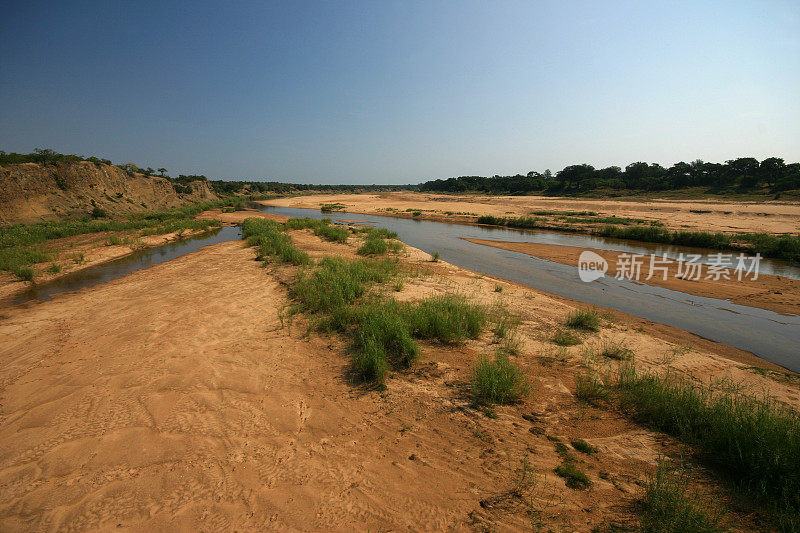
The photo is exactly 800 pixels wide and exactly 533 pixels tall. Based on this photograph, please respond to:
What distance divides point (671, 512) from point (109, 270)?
18.0m

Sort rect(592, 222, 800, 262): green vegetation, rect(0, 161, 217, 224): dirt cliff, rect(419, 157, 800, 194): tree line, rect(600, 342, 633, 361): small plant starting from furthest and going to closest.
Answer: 1. rect(419, 157, 800, 194): tree line
2. rect(0, 161, 217, 224): dirt cliff
3. rect(592, 222, 800, 262): green vegetation
4. rect(600, 342, 633, 361): small plant

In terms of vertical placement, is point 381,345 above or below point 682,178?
below

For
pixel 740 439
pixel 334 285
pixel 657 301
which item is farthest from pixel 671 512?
pixel 657 301

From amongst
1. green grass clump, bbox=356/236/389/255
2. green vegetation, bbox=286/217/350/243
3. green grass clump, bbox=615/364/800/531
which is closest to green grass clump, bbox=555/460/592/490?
green grass clump, bbox=615/364/800/531

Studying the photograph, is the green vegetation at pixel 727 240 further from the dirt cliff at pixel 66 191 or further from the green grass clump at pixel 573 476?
the dirt cliff at pixel 66 191

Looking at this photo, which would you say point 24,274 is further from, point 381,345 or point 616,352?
point 616,352

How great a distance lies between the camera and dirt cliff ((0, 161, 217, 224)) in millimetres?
21094

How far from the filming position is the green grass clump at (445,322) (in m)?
5.97

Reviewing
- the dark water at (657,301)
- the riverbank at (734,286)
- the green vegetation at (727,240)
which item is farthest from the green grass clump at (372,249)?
the green vegetation at (727,240)

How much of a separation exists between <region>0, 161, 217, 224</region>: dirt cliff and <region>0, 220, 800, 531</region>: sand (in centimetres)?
2374

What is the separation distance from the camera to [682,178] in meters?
50.9

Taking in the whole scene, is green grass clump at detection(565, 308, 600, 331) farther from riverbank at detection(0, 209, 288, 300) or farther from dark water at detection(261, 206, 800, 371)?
riverbank at detection(0, 209, 288, 300)

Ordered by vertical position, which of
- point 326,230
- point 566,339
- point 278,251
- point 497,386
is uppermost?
point 326,230

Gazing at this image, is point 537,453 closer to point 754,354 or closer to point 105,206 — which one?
point 754,354
